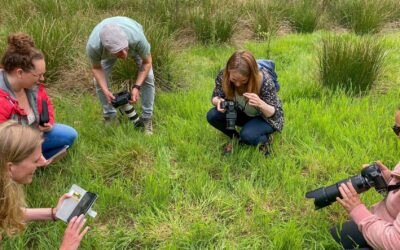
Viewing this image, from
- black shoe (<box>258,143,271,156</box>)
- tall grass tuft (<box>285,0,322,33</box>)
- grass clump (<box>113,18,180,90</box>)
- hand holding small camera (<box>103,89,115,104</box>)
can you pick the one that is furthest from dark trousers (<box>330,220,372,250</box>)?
tall grass tuft (<box>285,0,322,33</box>)

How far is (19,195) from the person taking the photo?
1.99m

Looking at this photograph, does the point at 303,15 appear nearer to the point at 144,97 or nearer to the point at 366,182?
the point at 144,97

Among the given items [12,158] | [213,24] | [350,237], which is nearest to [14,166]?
[12,158]

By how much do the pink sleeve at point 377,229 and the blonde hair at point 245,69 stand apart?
1.43 meters

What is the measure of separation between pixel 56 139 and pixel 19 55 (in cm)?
84

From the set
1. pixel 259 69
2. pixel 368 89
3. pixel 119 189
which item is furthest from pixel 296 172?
pixel 368 89

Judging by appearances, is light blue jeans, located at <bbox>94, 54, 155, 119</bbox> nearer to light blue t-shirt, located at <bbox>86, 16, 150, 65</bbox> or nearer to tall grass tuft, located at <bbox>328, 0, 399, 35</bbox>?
light blue t-shirt, located at <bbox>86, 16, 150, 65</bbox>

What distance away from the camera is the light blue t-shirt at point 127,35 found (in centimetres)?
366

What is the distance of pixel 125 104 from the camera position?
12.9ft

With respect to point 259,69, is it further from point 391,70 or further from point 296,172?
point 391,70

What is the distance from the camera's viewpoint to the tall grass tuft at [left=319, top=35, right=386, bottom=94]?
442 centimetres

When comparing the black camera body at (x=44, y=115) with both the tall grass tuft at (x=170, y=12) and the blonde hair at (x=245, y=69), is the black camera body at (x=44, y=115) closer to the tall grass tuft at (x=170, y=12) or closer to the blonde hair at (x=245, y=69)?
the blonde hair at (x=245, y=69)

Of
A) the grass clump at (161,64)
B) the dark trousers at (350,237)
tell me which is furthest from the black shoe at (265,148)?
the grass clump at (161,64)

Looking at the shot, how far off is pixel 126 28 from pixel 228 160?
60.9 inches
